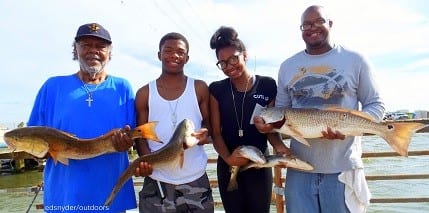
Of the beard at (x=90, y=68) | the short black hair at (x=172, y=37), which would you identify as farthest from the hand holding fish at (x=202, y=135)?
the beard at (x=90, y=68)

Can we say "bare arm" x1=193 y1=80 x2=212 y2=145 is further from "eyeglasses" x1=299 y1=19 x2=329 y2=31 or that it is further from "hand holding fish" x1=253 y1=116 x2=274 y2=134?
"eyeglasses" x1=299 y1=19 x2=329 y2=31

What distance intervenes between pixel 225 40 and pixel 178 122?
35.7 inches

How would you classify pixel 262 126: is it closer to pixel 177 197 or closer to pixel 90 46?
pixel 177 197

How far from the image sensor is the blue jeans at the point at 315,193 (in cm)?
378

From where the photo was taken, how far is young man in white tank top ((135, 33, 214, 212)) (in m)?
3.86

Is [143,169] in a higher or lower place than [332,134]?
lower

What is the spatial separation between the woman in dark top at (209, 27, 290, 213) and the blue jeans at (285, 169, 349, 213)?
0.27 meters

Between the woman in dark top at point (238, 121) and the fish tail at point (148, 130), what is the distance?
2.16 feet

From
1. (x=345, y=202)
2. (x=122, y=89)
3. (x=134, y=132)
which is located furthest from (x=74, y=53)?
(x=345, y=202)

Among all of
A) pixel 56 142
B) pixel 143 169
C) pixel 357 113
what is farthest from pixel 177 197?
pixel 357 113

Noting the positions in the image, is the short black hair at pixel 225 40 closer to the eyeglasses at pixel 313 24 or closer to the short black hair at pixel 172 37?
the short black hair at pixel 172 37

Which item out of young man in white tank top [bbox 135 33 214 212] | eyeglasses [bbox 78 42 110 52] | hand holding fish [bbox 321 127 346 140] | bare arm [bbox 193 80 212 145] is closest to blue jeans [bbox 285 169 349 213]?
hand holding fish [bbox 321 127 346 140]

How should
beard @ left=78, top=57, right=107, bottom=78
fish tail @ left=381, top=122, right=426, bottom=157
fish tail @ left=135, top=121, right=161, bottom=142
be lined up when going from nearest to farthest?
fish tail @ left=381, top=122, right=426, bottom=157 → fish tail @ left=135, top=121, right=161, bottom=142 → beard @ left=78, top=57, right=107, bottom=78

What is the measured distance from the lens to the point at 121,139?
11.7 feet
